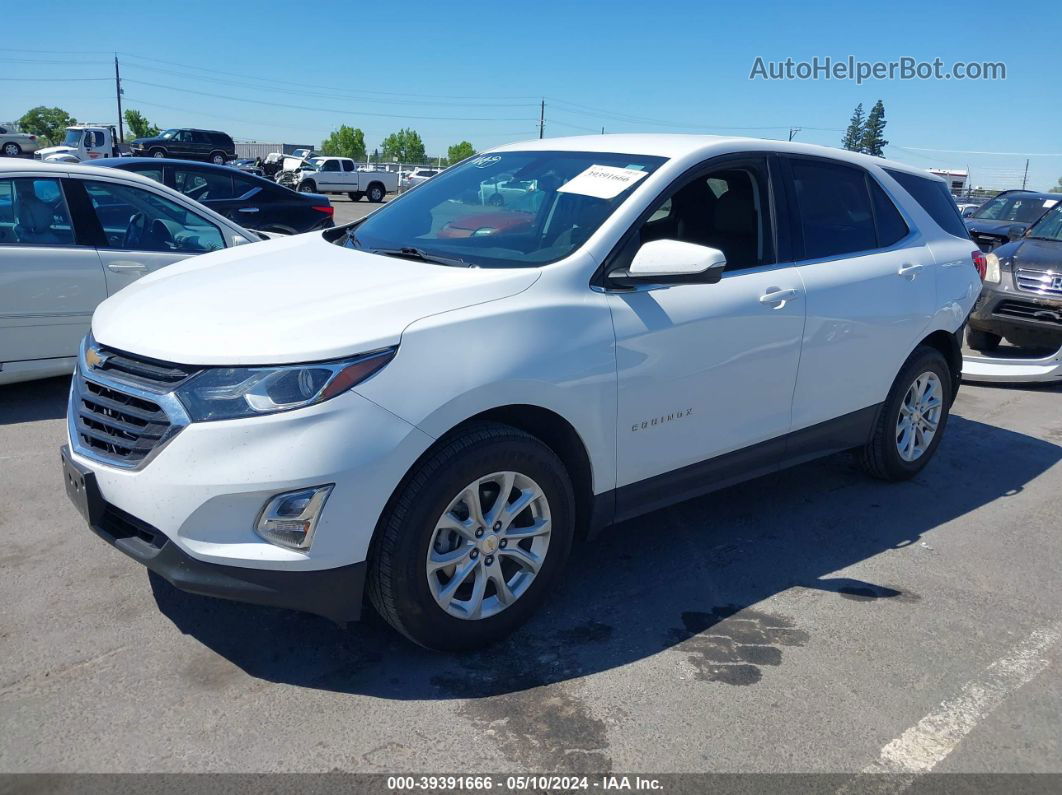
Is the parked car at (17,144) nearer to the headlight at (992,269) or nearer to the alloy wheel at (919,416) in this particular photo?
the headlight at (992,269)

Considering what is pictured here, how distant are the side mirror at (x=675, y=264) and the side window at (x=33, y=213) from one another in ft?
14.0

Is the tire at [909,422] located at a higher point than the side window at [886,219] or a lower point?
lower

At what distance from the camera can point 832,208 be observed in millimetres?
4531

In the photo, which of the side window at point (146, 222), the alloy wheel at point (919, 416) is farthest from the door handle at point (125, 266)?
the alloy wheel at point (919, 416)

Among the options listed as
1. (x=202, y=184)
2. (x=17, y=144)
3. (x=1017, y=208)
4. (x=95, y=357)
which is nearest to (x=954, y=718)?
(x=95, y=357)

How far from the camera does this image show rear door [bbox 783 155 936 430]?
4.24 metres

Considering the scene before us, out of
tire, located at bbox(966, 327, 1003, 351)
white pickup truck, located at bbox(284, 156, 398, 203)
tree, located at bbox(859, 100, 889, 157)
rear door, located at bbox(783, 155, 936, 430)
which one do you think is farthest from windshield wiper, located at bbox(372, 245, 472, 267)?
tree, located at bbox(859, 100, 889, 157)

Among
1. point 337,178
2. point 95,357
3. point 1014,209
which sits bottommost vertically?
point 95,357

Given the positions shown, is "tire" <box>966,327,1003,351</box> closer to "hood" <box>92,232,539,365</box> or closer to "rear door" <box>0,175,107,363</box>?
"hood" <box>92,232,539,365</box>

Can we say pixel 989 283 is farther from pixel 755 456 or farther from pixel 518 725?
pixel 518 725

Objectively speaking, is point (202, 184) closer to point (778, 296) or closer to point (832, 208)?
point (832, 208)

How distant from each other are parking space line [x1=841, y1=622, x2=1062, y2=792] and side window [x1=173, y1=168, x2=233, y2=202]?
9057 millimetres

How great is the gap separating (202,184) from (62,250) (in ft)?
15.4

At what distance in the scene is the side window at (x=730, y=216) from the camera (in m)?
4.00
